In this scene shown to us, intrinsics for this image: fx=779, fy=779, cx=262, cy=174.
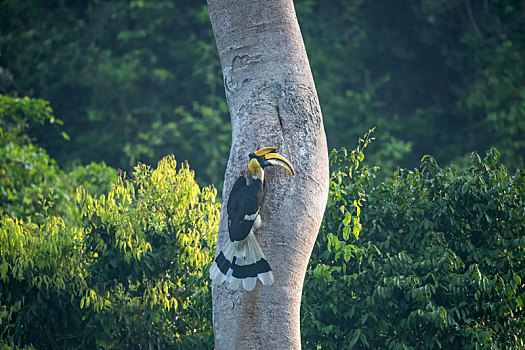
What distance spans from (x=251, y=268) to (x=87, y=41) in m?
12.5

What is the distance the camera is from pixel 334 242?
210 inches

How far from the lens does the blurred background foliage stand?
559 inches

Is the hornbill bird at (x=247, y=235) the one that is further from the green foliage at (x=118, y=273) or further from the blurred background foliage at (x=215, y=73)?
the blurred background foliage at (x=215, y=73)

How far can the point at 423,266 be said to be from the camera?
5.36 m

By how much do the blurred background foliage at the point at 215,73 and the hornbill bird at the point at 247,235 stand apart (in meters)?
9.45

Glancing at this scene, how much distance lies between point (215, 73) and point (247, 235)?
10745 mm

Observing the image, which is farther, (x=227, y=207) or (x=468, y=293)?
(x=468, y=293)

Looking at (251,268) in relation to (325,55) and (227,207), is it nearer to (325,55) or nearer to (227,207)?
(227,207)

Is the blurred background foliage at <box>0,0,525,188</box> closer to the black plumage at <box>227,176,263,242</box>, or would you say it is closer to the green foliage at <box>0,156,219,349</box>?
the green foliage at <box>0,156,219,349</box>

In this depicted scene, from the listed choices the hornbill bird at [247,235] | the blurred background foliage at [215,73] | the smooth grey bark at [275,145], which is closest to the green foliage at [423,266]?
the smooth grey bark at [275,145]

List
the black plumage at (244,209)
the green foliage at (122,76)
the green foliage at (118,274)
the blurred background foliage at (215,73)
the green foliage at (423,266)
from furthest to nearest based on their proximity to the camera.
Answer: the green foliage at (122,76), the blurred background foliage at (215,73), the green foliage at (118,274), the green foliage at (423,266), the black plumage at (244,209)

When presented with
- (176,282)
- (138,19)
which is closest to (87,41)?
(138,19)

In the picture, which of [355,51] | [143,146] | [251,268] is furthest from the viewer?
[355,51]

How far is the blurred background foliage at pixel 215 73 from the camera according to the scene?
1421 centimetres
